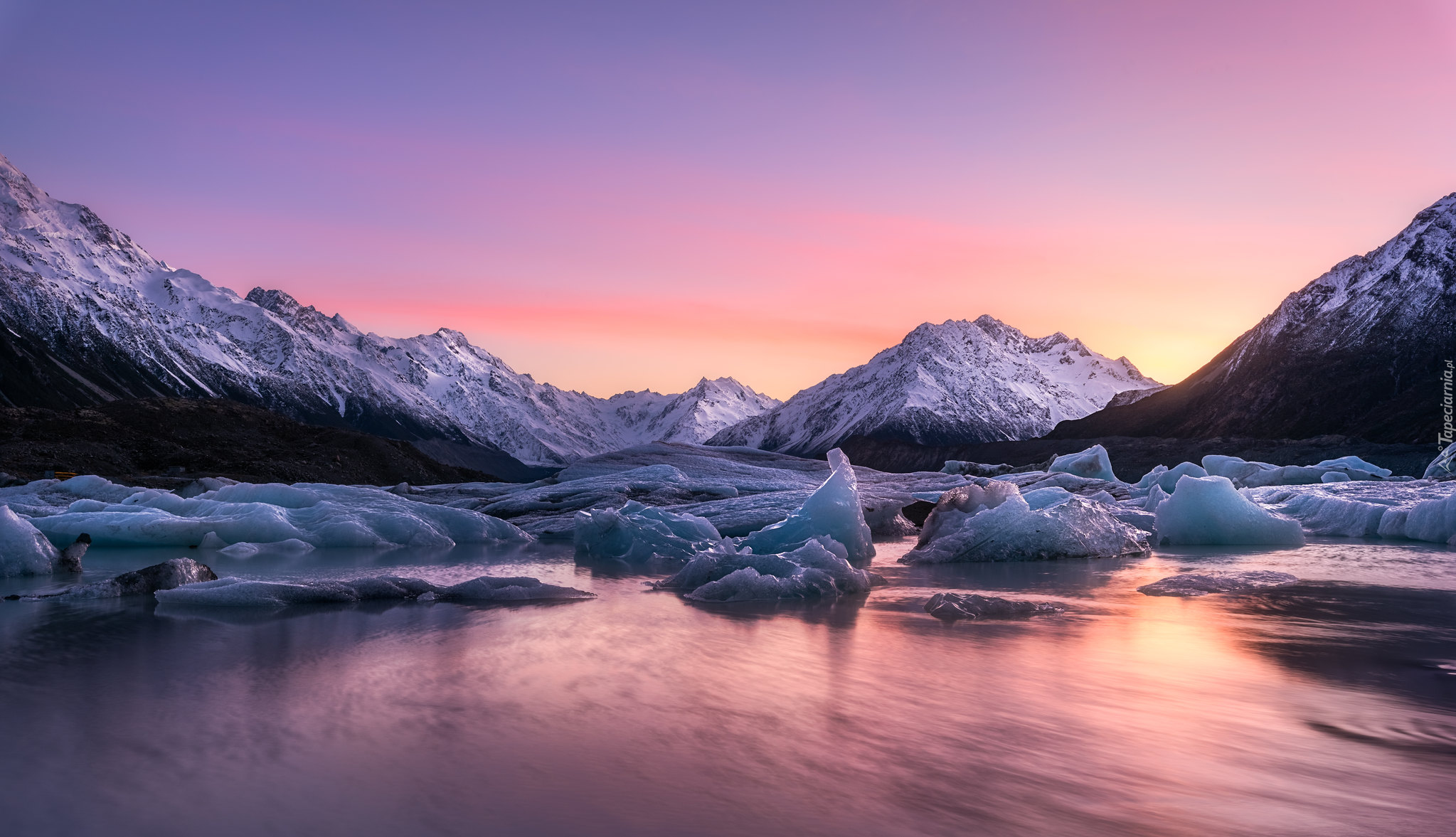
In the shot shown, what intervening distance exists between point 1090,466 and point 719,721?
46.9 metres

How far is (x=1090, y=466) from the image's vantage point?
49.1 meters

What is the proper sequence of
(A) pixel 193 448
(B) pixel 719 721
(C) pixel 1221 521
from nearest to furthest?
(B) pixel 719 721, (C) pixel 1221 521, (A) pixel 193 448

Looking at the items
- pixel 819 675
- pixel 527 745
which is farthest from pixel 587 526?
pixel 527 745

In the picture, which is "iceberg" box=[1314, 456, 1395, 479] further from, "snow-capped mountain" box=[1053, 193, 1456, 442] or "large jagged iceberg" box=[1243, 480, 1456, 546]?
"snow-capped mountain" box=[1053, 193, 1456, 442]

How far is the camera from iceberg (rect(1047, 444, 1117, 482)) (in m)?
46.6

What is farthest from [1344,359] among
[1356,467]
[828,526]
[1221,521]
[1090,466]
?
[828,526]

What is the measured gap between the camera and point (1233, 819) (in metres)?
4.39

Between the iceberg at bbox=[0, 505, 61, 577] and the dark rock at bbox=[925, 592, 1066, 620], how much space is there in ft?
44.0

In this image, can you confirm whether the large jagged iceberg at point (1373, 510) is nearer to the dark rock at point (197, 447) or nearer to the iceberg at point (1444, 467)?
the iceberg at point (1444, 467)

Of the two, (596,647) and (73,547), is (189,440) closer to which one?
(73,547)

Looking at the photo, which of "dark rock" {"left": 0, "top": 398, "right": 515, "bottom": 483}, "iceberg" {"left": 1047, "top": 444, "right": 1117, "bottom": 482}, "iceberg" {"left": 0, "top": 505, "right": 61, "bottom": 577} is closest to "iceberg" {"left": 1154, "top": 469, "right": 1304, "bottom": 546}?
"iceberg" {"left": 1047, "top": 444, "right": 1117, "bottom": 482}

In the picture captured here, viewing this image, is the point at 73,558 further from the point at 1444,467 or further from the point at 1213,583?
the point at 1444,467

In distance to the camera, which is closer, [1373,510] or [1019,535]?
[1019,535]

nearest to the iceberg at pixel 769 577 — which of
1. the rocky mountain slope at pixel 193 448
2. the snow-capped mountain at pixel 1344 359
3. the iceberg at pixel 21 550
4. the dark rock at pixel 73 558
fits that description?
the dark rock at pixel 73 558
